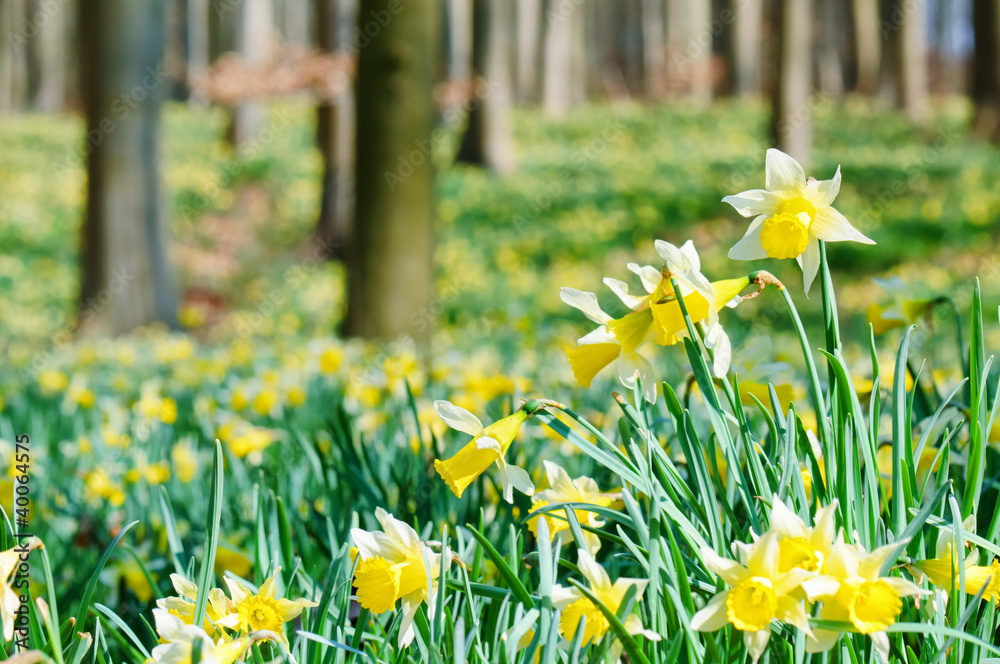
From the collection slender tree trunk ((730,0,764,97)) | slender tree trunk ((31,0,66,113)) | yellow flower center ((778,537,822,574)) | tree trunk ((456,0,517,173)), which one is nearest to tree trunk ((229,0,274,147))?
tree trunk ((456,0,517,173))

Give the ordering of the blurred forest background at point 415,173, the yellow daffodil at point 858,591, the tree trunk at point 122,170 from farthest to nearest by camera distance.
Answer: the tree trunk at point 122,170 → the blurred forest background at point 415,173 → the yellow daffodil at point 858,591

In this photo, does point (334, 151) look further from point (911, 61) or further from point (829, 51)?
point (829, 51)

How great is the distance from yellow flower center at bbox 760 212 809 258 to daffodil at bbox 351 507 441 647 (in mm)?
488

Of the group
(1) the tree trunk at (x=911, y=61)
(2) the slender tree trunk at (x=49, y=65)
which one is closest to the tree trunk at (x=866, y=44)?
(1) the tree trunk at (x=911, y=61)

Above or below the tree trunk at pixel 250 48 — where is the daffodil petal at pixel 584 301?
below

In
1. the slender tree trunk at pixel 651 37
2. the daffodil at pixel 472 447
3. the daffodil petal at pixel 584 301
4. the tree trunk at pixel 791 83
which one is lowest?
the daffodil at pixel 472 447

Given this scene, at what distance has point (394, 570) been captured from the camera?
0.94m

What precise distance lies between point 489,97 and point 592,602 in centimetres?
1289

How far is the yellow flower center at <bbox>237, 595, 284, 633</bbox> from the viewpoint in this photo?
959mm

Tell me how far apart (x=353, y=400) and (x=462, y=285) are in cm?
557

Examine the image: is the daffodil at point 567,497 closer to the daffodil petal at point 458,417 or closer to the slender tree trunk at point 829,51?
the daffodil petal at point 458,417

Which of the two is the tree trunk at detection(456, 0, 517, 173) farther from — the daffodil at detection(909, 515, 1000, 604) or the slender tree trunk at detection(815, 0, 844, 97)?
the slender tree trunk at detection(815, 0, 844, 97)

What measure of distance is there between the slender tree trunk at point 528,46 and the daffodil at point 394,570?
21.1 meters

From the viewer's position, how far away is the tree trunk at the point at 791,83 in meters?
9.33
